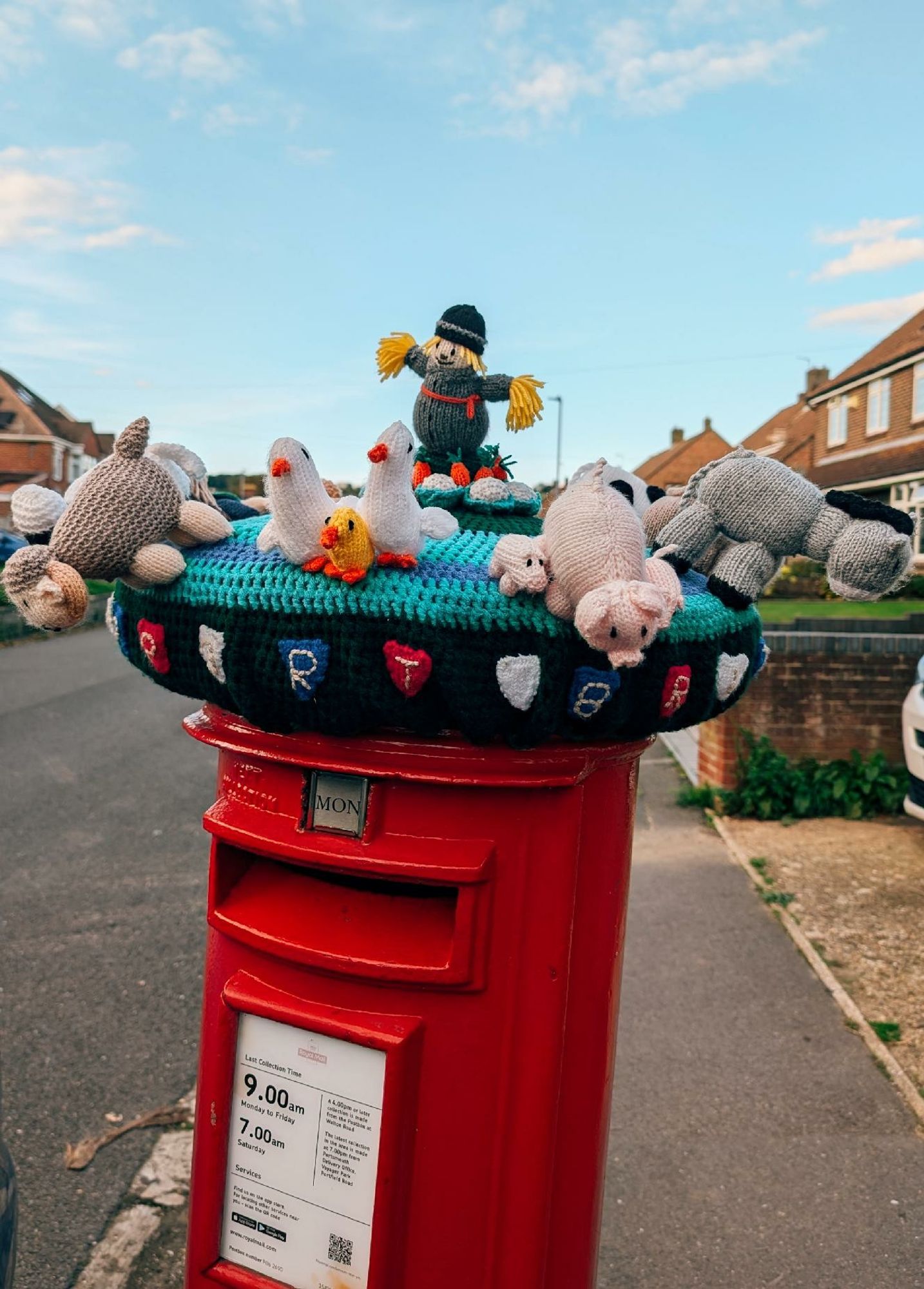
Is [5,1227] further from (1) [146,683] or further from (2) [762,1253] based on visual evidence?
(1) [146,683]

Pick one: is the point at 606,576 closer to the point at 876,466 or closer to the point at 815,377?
the point at 876,466

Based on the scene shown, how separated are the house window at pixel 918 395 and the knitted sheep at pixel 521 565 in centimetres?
2380

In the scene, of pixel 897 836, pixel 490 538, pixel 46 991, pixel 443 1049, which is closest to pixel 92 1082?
pixel 46 991

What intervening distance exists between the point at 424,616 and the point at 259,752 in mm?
395

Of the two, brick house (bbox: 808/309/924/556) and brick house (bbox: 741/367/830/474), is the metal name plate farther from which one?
brick house (bbox: 741/367/830/474)

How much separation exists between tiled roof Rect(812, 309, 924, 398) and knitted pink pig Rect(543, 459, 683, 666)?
23.1 meters

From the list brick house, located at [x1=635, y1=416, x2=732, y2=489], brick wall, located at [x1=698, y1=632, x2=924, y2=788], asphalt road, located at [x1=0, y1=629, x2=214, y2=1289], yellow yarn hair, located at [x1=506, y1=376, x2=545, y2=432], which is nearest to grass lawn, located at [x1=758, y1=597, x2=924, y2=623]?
brick wall, located at [x1=698, y1=632, x2=924, y2=788]

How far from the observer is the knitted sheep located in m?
1.20

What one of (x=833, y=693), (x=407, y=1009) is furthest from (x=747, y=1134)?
(x=833, y=693)

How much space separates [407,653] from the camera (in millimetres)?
1256

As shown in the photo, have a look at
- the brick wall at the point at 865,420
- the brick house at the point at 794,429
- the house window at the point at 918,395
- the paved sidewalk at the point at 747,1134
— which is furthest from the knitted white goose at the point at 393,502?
the brick house at the point at 794,429

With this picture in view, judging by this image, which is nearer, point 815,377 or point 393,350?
point 393,350

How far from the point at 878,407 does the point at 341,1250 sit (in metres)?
26.4

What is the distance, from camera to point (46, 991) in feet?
14.0
